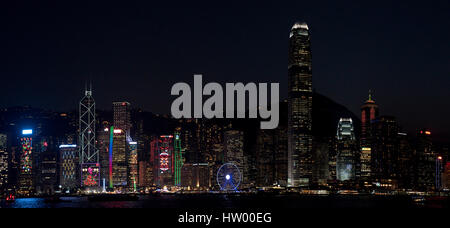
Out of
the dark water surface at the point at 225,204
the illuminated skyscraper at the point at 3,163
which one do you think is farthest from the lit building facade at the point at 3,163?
the dark water surface at the point at 225,204

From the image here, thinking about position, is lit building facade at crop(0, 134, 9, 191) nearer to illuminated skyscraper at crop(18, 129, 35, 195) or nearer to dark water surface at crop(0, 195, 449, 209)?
illuminated skyscraper at crop(18, 129, 35, 195)

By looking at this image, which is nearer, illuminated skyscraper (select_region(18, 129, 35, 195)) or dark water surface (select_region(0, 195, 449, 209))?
dark water surface (select_region(0, 195, 449, 209))

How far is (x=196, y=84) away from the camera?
5662 centimetres

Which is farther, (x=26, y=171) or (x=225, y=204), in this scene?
(x=26, y=171)

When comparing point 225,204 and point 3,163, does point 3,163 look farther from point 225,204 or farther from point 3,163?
point 225,204

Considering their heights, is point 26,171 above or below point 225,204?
above

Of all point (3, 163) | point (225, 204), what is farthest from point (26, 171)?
point (225, 204)

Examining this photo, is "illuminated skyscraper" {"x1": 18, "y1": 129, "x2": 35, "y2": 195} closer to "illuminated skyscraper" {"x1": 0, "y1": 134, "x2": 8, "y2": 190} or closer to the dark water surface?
"illuminated skyscraper" {"x1": 0, "y1": 134, "x2": 8, "y2": 190}

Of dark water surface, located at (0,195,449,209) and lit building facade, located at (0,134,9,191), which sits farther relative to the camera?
lit building facade, located at (0,134,9,191)

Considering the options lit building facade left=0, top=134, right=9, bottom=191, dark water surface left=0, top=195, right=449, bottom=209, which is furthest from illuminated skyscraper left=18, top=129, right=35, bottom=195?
dark water surface left=0, top=195, right=449, bottom=209
